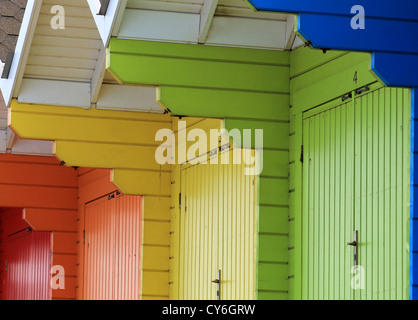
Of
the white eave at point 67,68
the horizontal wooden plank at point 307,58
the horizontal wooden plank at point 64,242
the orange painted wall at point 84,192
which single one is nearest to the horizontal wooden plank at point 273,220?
the horizontal wooden plank at point 307,58

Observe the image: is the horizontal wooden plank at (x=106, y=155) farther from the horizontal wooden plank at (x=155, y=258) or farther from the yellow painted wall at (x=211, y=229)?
the horizontal wooden plank at (x=155, y=258)

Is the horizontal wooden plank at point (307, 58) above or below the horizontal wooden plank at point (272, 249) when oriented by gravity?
above

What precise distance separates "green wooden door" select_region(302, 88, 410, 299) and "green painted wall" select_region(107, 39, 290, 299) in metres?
0.26

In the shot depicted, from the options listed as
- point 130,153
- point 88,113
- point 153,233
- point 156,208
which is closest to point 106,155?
point 130,153

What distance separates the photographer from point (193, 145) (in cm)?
913

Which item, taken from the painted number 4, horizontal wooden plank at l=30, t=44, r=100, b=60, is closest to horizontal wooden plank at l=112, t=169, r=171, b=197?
horizontal wooden plank at l=30, t=44, r=100, b=60

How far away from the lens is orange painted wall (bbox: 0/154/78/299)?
11.7 meters

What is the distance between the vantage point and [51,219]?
469 inches

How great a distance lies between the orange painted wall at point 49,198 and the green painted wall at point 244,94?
183 inches

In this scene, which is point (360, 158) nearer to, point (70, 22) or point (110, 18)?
point (110, 18)

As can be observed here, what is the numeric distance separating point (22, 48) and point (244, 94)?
215cm

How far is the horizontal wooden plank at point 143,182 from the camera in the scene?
9.44 meters
